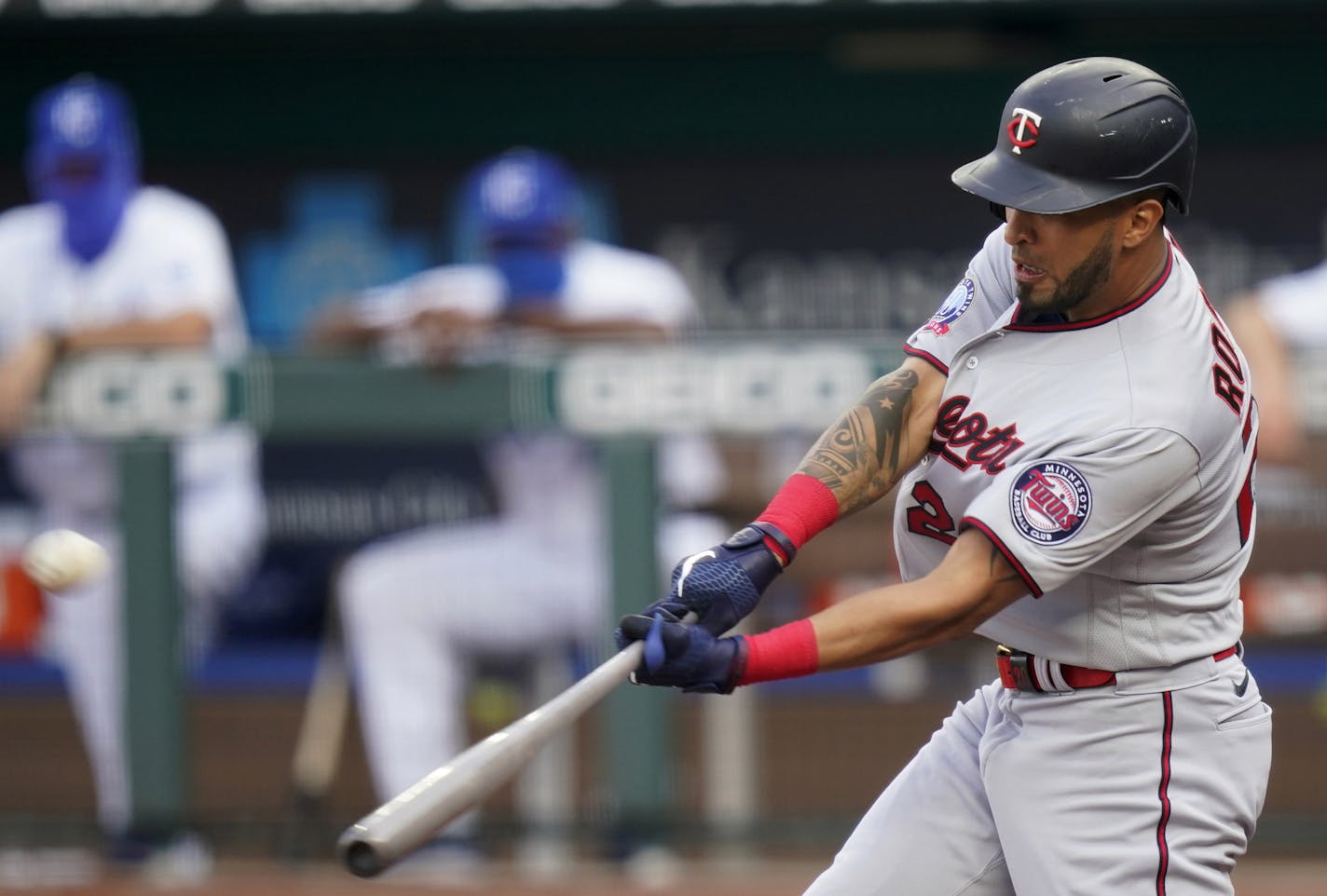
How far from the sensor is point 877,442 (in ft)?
7.95

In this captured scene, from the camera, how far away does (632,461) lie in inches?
159

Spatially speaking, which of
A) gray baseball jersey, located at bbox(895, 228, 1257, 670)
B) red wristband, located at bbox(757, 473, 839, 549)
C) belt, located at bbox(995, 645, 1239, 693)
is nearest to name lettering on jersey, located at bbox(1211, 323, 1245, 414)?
gray baseball jersey, located at bbox(895, 228, 1257, 670)

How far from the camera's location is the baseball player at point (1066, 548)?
2.19m

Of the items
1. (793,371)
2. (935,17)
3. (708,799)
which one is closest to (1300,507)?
(793,371)

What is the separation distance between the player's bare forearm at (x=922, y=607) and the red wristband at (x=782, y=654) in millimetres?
14

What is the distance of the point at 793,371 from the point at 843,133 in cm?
163

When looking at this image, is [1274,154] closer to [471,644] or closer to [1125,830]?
[471,644]

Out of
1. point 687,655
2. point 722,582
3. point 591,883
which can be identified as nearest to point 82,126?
point 591,883

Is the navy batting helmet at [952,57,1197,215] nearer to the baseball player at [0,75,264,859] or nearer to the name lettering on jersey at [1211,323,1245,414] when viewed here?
the name lettering on jersey at [1211,323,1245,414]

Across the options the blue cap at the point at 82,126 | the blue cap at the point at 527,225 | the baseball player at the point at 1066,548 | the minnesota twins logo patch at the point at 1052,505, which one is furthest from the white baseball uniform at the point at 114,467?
the minnesota twins logo patch at the point at 1052,505

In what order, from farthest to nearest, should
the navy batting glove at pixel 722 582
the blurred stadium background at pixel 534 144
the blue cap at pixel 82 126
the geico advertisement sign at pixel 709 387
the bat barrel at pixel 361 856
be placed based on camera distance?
the blue cap at pixel 82 126 → the blurred stadium background at pixel 534 144 → the geico advertisement sign at pixel 709 387 → the navy batting glove at pixel 722 582 → the bat barrel at pixel 361 856

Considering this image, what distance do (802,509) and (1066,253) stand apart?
454 millimetres

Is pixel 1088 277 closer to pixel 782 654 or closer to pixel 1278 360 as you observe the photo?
pixel 782 654

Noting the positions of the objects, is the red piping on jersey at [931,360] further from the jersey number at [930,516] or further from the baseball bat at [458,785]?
the baseball bat at [458,785]
